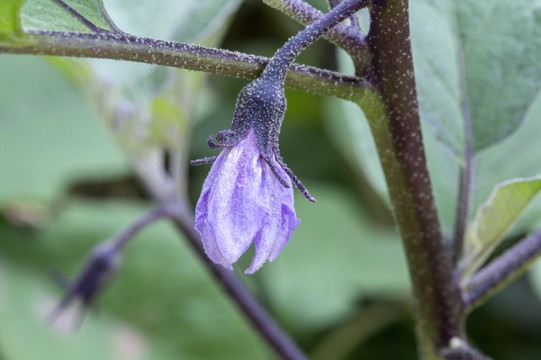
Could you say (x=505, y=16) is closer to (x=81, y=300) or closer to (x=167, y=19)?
(x=167, y=19)

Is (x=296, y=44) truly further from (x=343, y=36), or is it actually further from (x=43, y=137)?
(x=43, y=137)

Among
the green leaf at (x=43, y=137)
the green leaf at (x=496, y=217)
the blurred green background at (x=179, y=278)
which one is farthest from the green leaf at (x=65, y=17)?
the green leaf at (x=43, y=137)

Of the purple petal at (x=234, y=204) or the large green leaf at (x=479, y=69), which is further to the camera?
the large green leaf at (x=479, y=69)

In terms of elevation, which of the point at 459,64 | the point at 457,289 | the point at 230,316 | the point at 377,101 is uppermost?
the point at 377,101

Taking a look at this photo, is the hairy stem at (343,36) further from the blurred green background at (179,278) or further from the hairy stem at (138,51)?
the blurred green background at (179,278)

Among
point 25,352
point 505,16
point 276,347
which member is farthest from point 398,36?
point 25,352
